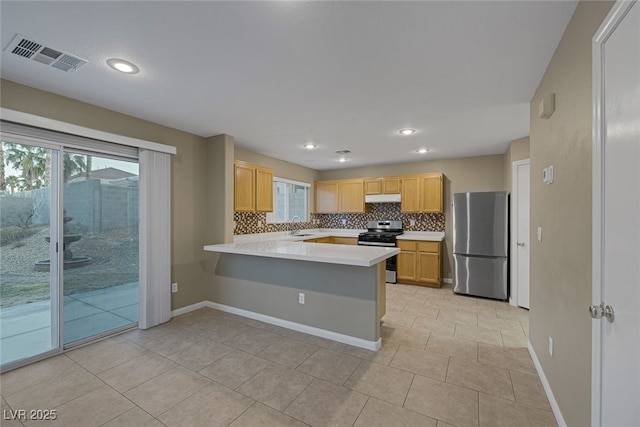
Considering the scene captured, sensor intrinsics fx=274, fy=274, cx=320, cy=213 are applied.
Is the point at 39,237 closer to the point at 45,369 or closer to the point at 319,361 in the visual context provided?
the point at 45,369

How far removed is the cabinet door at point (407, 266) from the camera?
16.9 feet

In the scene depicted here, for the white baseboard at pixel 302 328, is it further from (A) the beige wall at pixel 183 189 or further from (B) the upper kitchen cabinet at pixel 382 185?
(B) the upper kitchen cabinet at pixel 382 185

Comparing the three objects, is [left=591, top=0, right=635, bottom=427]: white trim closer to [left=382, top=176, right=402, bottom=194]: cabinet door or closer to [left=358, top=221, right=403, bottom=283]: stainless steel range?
[left=358, top=221, right=403, bottom=283]: stainless steel range

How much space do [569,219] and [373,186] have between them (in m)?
4.33

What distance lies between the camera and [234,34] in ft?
5.64

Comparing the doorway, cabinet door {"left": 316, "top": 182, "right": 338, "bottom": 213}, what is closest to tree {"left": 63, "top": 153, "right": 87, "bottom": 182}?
the doorway

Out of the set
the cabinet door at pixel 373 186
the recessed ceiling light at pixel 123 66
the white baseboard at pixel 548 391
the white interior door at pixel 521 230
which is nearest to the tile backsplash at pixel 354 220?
the cabinet door at pixel 373 186

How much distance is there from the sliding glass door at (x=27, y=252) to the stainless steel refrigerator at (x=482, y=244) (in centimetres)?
531

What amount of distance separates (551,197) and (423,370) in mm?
1693

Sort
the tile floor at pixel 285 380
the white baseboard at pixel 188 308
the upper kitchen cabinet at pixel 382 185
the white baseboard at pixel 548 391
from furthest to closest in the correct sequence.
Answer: the upper kitchen cabinet at pixel 382 185, the white baseboard at pixel 188 308, the tile floor at pixel 285 380, the white baseboard at pixel 548 391

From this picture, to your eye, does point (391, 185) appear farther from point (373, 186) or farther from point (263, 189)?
point (263, 189)

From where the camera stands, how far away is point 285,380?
87.6 inches

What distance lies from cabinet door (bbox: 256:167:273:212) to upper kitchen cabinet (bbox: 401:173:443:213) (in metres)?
2.68

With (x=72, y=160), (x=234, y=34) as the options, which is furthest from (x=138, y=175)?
(x=234, y=34)
